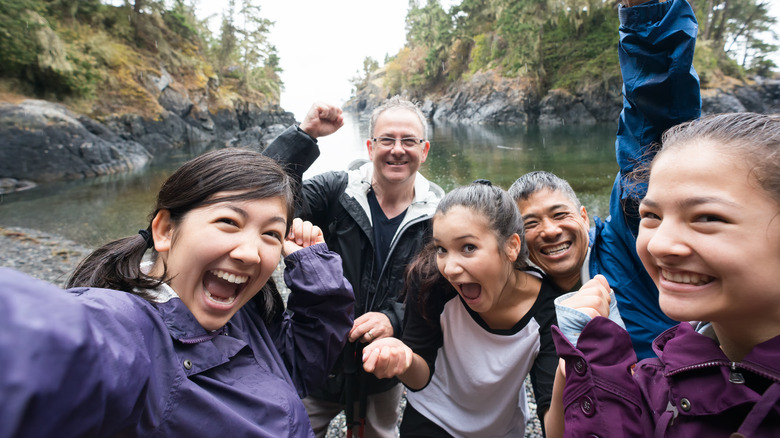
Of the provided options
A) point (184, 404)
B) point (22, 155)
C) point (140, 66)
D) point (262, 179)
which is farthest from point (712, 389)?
point (140, 66)

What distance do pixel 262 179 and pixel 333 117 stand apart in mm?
1476

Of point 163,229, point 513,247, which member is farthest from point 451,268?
point 163,229

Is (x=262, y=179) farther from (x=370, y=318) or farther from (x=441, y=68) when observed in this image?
(x=441, y=68)

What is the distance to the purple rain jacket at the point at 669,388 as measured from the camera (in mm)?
959

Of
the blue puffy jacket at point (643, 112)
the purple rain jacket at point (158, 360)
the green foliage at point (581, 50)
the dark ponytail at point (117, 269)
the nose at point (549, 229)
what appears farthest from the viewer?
the green foliage at point (581, 50)

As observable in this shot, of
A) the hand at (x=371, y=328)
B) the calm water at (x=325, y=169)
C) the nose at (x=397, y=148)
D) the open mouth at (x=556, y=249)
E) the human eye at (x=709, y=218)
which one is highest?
the nose at (x=397, y=148)

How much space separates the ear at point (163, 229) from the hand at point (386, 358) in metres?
1.00

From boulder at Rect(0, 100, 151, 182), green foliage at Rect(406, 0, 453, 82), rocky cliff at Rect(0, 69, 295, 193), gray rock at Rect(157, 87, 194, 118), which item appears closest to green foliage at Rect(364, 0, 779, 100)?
green foliage at Rect(406, 0, 453, 82)

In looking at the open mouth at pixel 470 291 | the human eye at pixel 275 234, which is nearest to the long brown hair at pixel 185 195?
the human eye at pixel 275 234

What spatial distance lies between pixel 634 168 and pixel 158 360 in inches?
82.9

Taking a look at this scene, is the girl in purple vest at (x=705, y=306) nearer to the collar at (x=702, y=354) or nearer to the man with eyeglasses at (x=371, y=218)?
the collar at (x=702, y=354)

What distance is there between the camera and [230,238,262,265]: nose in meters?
1.39

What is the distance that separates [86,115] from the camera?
18.7m

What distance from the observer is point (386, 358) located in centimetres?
182
